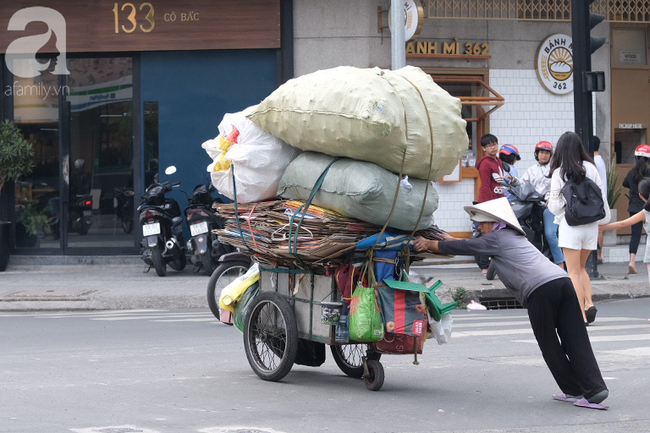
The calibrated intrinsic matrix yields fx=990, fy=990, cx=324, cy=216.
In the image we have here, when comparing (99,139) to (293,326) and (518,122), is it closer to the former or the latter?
(518,122)

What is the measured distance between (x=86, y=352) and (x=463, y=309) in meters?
5.40

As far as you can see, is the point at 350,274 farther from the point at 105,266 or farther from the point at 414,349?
the point at 105,266

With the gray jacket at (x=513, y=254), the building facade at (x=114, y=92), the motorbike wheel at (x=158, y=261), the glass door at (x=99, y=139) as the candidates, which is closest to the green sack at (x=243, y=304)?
the gray jacket at (x=513, y=254)

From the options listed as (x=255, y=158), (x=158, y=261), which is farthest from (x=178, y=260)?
(x=255, y=158)

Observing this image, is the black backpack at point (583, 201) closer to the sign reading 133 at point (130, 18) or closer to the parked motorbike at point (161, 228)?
the parked motorbike at point (161, 228)

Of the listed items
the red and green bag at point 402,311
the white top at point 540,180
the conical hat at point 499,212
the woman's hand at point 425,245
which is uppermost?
the white top at point 540,180

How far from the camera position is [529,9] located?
16.1 meters

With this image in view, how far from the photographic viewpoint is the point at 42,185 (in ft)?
53.5

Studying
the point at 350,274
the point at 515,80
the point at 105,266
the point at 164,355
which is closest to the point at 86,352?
the point at 164,355

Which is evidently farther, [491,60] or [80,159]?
[491,60]

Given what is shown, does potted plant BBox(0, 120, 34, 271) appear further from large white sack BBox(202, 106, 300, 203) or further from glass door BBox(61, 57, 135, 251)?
large white sack BBox(202, 106, 300, 203)

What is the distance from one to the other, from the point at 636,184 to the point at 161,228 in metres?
7.18

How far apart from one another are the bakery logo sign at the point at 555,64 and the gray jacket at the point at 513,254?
1055cm

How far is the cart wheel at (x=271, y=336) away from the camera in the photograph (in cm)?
691
